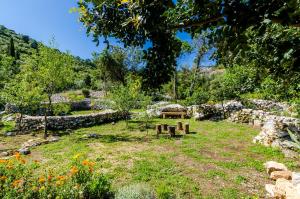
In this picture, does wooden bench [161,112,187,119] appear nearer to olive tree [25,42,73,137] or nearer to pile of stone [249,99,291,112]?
pile of stone [249,99,291,112]

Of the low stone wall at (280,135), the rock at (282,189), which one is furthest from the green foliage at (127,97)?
the rock at (282,189)

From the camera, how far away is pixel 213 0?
2.82 m

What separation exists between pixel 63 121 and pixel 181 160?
14.0m

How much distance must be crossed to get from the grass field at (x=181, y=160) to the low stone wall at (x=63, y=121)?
13.8 feet

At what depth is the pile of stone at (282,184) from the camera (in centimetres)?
656

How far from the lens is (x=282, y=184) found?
24.7ft

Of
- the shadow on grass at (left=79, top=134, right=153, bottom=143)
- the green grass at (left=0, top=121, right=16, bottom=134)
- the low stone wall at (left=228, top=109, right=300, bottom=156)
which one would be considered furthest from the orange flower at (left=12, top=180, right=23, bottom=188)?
the green grass at (left=0, top=121, right=16, bottom=134)

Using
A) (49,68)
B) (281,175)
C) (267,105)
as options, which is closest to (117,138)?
(49,68)

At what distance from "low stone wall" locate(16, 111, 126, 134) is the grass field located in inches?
165

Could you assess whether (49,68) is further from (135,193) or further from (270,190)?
(270,190)

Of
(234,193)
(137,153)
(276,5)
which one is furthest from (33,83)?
(276,5)

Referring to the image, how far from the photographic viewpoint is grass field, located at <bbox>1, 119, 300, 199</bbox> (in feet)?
27.3

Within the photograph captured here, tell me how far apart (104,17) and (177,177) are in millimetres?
6864

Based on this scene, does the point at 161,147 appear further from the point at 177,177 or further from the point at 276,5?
the point at 276,5
